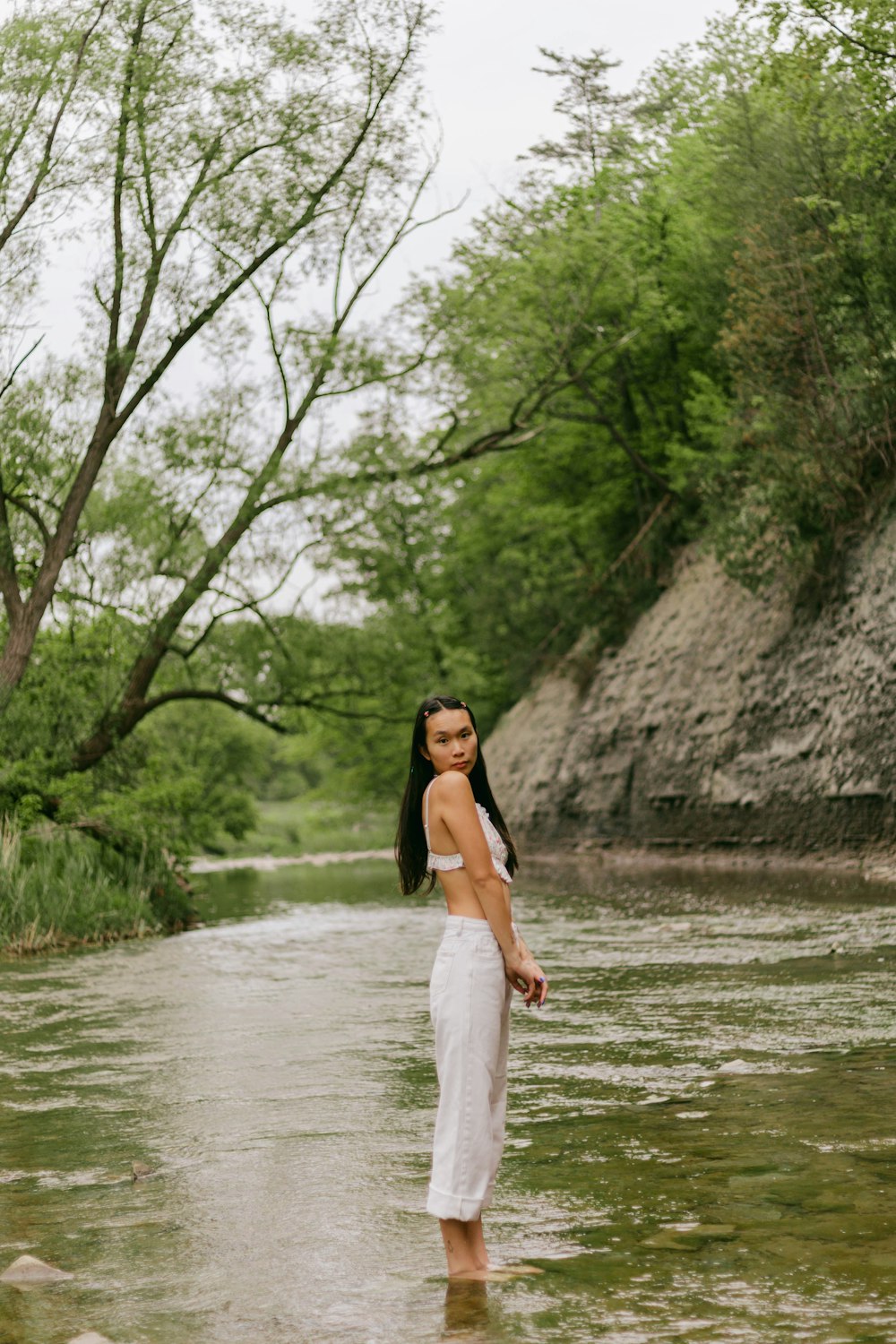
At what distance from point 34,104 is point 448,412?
9026mm

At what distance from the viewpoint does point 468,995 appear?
14.7 ft

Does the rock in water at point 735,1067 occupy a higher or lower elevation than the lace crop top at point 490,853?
lower

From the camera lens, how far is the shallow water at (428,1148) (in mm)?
4008

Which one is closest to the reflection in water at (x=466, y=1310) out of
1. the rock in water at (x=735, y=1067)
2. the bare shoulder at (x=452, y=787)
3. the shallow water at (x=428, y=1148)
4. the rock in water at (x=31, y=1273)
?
the shallow water at (x=428, y=1148)

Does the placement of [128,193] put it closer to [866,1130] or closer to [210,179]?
[210,179]

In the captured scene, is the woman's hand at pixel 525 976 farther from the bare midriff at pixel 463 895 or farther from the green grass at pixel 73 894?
the green grass at pixel 73 894

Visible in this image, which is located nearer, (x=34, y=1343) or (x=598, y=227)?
(x=34, y=1343)

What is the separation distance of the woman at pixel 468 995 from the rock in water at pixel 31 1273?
116 cm

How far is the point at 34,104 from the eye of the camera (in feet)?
62.3

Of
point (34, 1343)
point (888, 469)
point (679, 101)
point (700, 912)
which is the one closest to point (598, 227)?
point (679, 101)

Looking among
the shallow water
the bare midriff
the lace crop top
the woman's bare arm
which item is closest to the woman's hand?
the woman's bare arm

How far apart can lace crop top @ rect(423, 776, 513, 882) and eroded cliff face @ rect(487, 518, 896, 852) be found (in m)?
15.5

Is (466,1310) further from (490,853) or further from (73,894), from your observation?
(73,894)

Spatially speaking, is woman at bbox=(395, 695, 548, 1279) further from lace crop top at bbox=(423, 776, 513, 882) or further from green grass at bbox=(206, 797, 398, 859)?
green grass at bbox=(206, 797, 398, 859)
